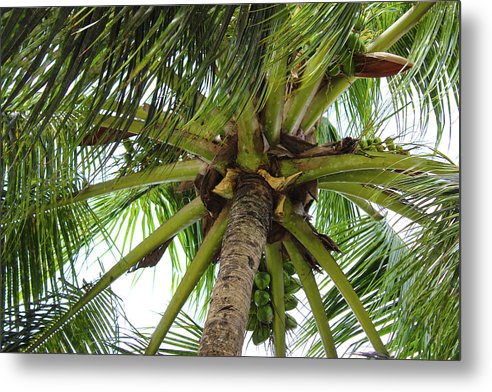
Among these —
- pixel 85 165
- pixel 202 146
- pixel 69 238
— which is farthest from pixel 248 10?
pixel 69 238

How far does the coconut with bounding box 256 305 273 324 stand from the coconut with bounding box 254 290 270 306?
12 mm

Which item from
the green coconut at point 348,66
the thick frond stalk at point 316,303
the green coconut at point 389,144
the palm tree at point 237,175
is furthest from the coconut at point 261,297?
the green coconut at point 348,66

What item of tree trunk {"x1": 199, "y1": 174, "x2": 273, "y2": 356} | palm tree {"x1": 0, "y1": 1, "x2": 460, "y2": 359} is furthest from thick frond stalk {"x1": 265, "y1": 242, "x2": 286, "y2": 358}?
tree trunk {"x1": 199, "y1": 174, "x2": 273, "y2": 356}

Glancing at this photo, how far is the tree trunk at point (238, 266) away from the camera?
2.56 metres

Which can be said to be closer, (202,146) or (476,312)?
(476,312)

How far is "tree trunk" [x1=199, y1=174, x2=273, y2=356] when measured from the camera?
2562 mm

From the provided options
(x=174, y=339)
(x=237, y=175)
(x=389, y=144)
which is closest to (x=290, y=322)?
(x=174, y=339)

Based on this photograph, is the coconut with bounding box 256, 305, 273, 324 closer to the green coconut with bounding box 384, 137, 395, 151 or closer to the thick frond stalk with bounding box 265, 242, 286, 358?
the thick frond stalk with bounding box 265, 242, 286, 358

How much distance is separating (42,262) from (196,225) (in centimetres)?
42

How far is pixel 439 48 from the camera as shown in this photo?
2.76 m

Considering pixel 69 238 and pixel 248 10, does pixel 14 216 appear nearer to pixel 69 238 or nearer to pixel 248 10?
pixel 69 238

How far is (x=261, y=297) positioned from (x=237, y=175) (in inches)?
12.9

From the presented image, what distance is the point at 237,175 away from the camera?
284 cm

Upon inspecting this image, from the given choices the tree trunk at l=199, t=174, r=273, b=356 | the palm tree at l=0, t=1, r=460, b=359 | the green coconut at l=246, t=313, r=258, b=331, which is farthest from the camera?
the green coconut at l=246, t=313, r=258, b=331
